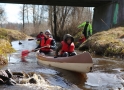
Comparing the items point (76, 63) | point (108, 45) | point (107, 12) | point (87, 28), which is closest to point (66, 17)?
point (107, 12)

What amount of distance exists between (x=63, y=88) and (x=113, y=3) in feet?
49.6

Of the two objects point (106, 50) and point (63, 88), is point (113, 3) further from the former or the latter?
point (63, 88)

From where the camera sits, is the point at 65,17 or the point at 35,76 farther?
the point at 65,17

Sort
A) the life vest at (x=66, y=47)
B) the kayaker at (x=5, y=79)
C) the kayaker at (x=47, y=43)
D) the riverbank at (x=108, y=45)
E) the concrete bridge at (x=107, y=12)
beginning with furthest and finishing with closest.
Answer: the concrete bridge at (x=107, y=12), the riverbank at (x=108, y=45), the kayaker at (x=47, y=43), the life vest at (x=66, y=47), the kayaker at (x=5, y=79)

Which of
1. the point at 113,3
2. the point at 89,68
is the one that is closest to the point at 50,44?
the point at 89,68

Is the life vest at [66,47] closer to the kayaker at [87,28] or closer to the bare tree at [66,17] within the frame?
Answer: the kayaker at [87,28]

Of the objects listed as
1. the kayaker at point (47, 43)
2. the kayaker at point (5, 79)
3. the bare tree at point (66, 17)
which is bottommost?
the kayaker at point (5, 79)

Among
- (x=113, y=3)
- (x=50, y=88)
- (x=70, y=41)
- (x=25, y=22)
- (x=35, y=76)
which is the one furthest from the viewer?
(x=25, y=22)

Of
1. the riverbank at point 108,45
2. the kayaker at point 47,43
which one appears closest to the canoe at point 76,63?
the kayaker at point 47,43

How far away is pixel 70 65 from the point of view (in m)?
7.36

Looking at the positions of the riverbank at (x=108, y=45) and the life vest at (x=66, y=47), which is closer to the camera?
the life vest at (x=66, y=47)

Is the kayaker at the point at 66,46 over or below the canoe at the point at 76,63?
over

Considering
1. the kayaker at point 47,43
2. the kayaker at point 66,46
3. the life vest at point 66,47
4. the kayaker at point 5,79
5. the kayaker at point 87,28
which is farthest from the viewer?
the kayaker at point 87,28

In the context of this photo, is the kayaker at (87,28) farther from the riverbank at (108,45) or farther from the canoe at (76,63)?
the canoe at (76,63)
